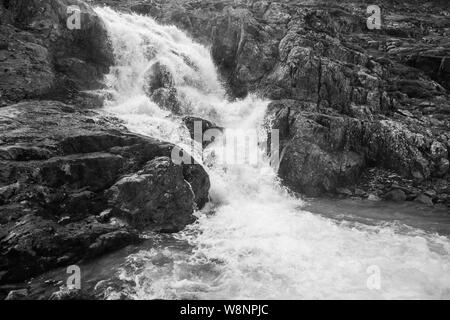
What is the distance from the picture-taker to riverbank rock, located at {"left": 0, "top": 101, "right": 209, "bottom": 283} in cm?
848

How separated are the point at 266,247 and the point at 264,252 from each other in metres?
0.30

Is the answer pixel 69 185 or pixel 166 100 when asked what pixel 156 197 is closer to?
pixel 69 185

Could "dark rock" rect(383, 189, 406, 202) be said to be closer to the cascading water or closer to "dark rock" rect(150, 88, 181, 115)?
→ the cascading water

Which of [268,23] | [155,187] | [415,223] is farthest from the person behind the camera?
[268,23]

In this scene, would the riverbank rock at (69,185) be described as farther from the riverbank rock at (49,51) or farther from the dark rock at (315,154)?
the dark rock at (315,154)

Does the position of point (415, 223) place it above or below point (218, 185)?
below

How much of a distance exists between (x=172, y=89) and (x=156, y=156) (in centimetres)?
776

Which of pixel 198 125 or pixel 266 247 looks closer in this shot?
pixel 266 247

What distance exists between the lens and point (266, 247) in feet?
33.1

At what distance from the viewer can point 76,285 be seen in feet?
25.9

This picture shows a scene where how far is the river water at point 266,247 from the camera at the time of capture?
8.15 metres

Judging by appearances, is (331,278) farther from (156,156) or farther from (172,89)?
(172,89)

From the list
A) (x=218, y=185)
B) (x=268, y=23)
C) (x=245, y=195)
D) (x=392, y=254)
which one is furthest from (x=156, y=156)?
(x=268, y=23)

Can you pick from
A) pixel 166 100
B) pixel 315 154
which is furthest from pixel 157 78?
pixel 315 154
